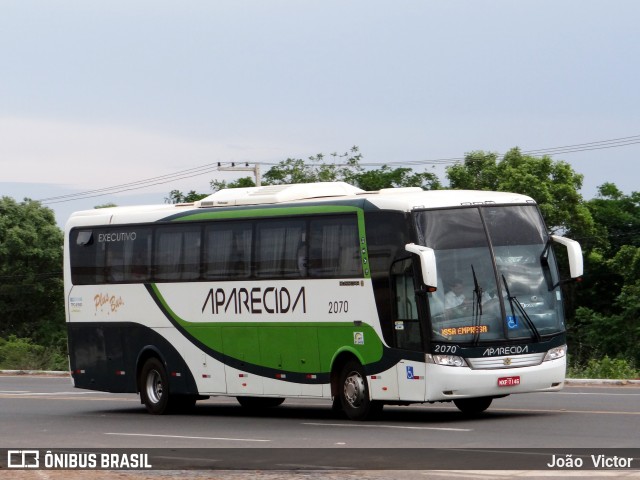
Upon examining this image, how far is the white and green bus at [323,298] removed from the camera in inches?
720

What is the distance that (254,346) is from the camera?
70.1ft

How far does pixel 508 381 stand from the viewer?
18.2 metres

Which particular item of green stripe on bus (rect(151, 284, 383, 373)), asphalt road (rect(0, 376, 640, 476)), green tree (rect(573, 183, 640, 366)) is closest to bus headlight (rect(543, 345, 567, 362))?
asphalt road (rect(0, 376, 640, 476))

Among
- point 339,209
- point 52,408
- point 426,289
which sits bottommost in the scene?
point 52,408

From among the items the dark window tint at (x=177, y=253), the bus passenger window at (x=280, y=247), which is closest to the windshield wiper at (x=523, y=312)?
the bus passenger window at (x=280, y=247)

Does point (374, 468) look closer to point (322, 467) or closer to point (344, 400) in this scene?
point (322, 467)

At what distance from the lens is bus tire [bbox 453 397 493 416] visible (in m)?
19.7

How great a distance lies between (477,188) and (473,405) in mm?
52348

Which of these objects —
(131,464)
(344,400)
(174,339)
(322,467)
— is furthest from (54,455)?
(174,339)

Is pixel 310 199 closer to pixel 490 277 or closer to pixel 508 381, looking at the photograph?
pixel 490 277

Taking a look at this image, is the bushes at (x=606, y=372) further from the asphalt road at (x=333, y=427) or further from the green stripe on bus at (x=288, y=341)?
the green stripe on bus at (x=288, y=341)

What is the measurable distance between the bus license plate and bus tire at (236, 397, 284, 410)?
6051mm

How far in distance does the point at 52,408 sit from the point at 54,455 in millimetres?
10088

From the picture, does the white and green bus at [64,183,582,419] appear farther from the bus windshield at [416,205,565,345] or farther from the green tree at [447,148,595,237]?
the green tree at [447,148,595,237]
